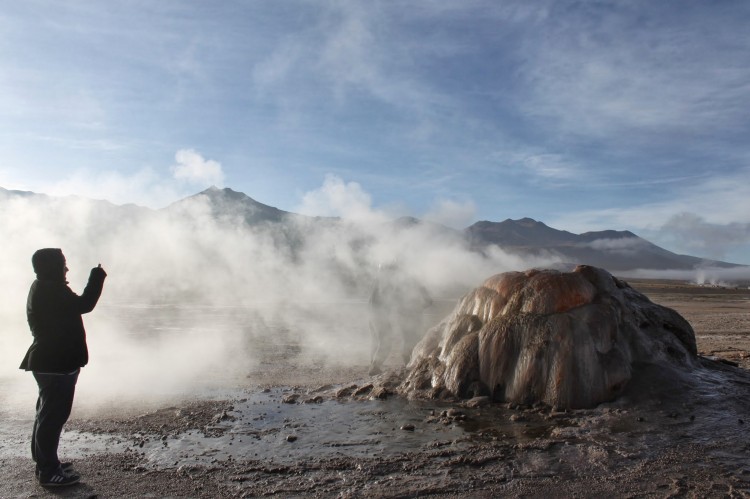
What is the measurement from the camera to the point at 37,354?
4.59 m

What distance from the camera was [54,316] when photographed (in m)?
4.66

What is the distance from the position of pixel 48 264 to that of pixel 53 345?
2.25 feet

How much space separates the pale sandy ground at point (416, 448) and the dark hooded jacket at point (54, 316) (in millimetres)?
960

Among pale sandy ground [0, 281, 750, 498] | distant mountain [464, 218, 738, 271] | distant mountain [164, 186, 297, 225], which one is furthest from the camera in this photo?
distant mountain [464, 218, 738, 271]

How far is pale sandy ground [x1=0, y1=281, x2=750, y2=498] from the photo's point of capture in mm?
4191

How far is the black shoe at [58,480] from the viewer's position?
4359mm

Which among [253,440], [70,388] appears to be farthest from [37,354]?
[253,440]

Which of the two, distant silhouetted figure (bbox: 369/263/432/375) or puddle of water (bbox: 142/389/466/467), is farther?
distant silhouetted figure (bbox: 369/263/432/375)

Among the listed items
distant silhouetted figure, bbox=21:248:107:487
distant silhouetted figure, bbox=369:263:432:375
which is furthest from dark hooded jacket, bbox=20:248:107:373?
distant silhouetted figure, bbox=369:263:432:375

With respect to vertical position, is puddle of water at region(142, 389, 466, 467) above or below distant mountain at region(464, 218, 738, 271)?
below

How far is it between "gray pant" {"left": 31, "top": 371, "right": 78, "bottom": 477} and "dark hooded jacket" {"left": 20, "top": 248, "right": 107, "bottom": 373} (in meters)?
0.09

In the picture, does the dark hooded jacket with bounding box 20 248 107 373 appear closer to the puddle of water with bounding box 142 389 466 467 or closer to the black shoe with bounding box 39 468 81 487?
the black shoe with bounding box 39 468 81 487

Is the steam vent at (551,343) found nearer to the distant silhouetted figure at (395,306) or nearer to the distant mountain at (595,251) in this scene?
the distant silhouetted figure at (395,306)

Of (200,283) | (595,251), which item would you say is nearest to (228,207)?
(200,283)
